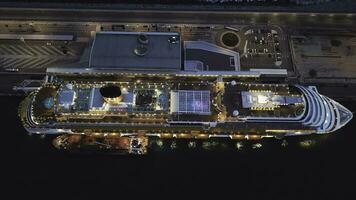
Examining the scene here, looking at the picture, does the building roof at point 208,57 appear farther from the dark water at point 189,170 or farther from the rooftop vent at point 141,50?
the dark water at point 189,170

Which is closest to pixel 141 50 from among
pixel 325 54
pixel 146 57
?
pixel 146 57

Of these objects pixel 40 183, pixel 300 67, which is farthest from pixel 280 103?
pixel 40 183

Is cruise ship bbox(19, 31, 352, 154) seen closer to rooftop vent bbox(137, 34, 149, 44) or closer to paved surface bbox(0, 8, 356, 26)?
rooftop vent bbox(137, 34, 149, 44)

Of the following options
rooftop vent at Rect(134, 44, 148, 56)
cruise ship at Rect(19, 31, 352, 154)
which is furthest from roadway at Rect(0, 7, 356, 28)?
cruise ship at Rect(19, 31, 352, 154)

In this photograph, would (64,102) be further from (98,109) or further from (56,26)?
(56,26)

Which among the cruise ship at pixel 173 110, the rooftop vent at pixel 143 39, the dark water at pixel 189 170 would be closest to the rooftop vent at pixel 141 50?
the rooftop vent at pixel 143 39

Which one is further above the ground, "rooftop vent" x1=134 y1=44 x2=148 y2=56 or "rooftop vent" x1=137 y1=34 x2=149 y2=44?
"rooftop vent" x1=137 y1=34 x2=149 y2=44
